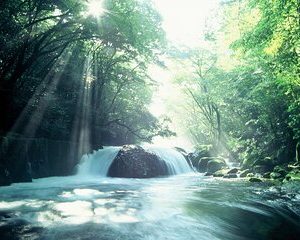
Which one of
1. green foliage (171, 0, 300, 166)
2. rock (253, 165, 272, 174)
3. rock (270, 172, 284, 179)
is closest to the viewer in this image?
green foliage (171, 0, 300, 166)

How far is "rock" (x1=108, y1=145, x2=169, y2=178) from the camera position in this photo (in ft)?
65.8

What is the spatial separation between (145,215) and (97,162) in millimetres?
14049

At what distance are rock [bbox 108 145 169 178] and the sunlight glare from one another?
983 centimetres

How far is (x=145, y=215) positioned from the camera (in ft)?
27.7

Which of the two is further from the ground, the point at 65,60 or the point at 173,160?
the point at 65,60

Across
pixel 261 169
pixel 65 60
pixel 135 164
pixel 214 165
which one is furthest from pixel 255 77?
pixel 65 60

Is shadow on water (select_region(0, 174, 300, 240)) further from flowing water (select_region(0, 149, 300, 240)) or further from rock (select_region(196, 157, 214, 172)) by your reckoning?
rock (select_region(196, 157, 214, 172))

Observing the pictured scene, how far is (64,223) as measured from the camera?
7.17 m

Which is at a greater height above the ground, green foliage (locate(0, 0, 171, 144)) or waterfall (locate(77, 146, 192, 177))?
green foliage (locate(0, 0, 171, 144))

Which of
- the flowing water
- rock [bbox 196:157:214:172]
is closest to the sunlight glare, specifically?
the flowing water

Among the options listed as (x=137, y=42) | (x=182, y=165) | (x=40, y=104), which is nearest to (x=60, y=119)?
(x=40, y=104)

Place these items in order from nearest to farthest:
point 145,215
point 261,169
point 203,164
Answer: point 145,215
point 261,169
point 203,164

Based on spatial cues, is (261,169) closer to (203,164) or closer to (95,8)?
(203,164)

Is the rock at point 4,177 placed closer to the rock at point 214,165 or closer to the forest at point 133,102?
the forest at point 133,102
